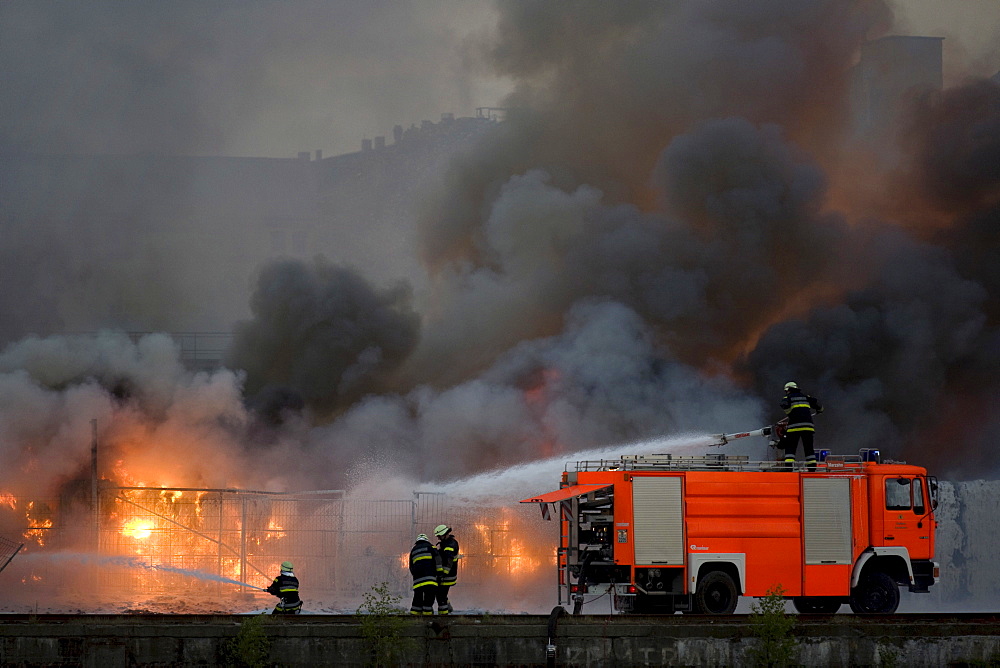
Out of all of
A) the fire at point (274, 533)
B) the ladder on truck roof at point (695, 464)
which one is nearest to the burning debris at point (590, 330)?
the fire at point (274, 533)

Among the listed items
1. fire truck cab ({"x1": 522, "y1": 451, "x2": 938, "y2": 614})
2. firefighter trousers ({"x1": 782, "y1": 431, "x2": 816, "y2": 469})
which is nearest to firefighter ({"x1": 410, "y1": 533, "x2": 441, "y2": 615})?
fire truck cab ({"x1": 522, "y1": 451, "x2": 938, "y2": 614})

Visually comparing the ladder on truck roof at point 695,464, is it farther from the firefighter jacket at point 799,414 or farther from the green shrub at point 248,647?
the green shrub at point 248,647

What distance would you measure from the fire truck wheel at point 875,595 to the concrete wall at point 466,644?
10.9 feet

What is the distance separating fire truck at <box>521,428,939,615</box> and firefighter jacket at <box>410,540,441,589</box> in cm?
211

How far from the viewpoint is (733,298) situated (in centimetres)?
3784

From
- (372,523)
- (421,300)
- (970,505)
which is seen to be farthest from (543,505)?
(421,300)

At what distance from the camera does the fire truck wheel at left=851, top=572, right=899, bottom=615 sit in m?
19.3

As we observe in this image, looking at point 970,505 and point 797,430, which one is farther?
point 970,505

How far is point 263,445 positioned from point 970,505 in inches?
795

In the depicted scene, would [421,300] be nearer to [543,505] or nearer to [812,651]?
[543,505]

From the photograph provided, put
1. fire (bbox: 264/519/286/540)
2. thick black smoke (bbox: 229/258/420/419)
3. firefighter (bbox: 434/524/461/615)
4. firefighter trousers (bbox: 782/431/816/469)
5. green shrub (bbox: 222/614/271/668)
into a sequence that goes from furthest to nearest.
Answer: thick black smoke (bbox: 229/258/420/419) → fire (bbox: 264/519/286/540) → firefighter trousers (bbox: 782/431/816/469) → firefighter (bbox: 434/524/461/615) → green shrub (bbox: 222/614/271/668)

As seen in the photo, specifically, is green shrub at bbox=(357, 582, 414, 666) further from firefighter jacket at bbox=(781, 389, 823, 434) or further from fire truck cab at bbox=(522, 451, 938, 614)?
firefighter jacket at bbox=(781, 389, 823, 434)

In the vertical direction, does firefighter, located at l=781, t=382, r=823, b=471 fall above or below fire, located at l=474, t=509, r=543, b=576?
above

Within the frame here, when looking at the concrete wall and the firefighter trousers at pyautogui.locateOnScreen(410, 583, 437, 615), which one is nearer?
the concrete wall
